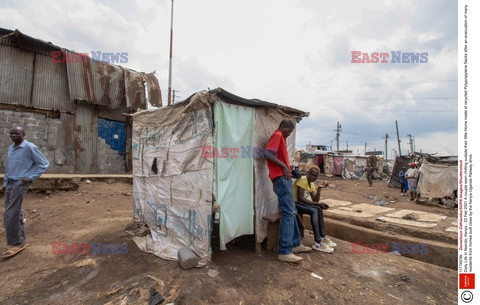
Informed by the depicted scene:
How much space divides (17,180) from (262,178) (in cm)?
370

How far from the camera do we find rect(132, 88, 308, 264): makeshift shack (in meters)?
3.22

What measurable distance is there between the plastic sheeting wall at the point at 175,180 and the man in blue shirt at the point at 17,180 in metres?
1.57

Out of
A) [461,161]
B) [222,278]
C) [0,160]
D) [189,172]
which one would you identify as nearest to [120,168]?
[0,160]

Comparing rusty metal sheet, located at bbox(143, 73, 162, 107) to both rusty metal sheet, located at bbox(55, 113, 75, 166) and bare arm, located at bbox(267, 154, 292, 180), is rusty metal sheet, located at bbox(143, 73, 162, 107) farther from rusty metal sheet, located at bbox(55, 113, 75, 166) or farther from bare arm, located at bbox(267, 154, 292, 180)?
bare arm, located at bbox(267, 154, 292, 180)

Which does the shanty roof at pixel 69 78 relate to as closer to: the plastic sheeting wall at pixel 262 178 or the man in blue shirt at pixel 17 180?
the man in blue shirt at pixel 17 180

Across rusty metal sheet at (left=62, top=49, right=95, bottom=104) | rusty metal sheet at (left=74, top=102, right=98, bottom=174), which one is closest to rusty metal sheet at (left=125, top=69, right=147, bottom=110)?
rusty metal sheet at (left=62, top=49, right=95, bottom=104)

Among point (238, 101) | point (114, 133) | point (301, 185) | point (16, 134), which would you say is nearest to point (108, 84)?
point (114, 133)

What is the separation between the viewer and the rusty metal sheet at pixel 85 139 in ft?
34.4

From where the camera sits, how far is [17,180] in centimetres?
373

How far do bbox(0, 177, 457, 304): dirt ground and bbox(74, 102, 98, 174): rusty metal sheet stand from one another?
22.6 feet

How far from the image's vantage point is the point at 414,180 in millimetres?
10766

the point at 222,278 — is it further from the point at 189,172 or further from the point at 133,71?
the point at 133,71

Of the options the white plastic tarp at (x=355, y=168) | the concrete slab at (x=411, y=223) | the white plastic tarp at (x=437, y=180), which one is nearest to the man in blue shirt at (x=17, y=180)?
the concrete slab at (x=411, y=223)

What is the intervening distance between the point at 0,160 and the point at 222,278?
33.6 feet
